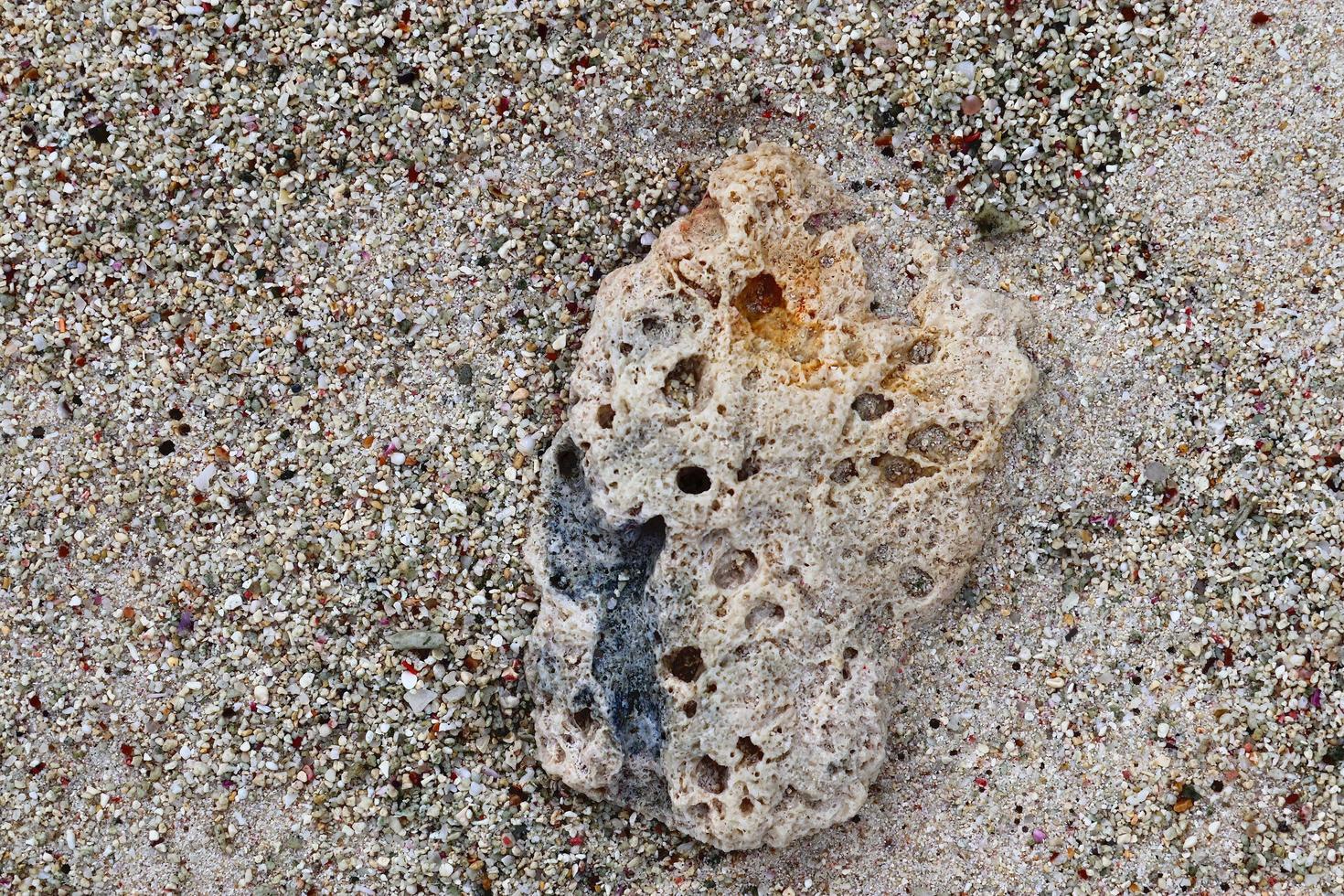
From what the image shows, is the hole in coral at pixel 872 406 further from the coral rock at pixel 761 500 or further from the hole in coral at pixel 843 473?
the hole in coral at pixel 843 473

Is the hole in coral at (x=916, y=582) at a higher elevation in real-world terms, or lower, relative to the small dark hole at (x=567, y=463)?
lower

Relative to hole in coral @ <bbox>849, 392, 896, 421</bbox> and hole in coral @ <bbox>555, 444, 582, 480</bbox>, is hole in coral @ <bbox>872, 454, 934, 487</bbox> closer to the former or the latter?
hole in coral @ <bbox>849, 392, 896, 421</bbox>

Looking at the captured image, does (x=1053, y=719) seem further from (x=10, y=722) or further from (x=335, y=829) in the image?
(x=10, y=722)

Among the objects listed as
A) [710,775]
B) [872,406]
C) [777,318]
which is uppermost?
[777,318]

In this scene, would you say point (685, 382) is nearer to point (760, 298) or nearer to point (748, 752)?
point (760, 298)

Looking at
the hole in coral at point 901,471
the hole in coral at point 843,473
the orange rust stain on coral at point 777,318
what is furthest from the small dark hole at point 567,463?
the hole in coral at point 901,471

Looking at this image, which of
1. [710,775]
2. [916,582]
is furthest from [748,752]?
[916,582]
